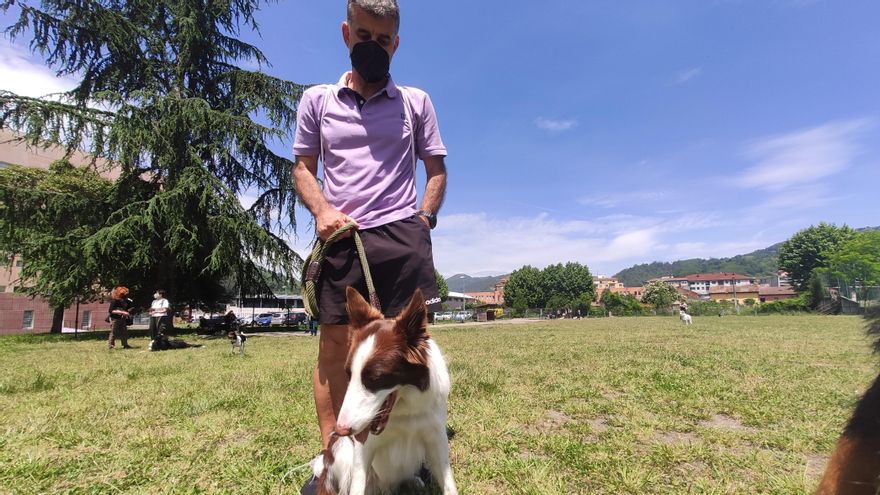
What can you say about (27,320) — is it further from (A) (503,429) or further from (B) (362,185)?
(B) (362,185)

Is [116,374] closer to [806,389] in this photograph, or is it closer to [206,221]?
[806,389]

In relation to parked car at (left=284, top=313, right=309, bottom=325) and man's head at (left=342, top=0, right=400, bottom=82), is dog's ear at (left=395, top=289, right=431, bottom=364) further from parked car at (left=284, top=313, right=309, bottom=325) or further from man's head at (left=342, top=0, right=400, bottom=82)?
parked car at (left=284, top=313, right=309, bottom=325)

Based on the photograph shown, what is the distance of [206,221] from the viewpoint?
725 inches

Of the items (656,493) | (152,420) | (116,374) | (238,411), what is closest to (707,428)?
(656,493)

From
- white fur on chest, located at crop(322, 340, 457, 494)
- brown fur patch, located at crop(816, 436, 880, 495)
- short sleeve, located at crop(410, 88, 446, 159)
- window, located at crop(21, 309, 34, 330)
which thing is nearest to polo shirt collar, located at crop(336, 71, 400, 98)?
short sleeve, located at crop(410, 88, 446, 159)

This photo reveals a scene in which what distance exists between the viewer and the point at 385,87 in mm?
2498

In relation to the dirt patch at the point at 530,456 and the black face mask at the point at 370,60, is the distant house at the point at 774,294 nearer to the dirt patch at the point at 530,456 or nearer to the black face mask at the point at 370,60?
the dirt patch at the point at 530,456

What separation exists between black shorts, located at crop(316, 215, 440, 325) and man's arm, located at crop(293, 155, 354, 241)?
0.34ft

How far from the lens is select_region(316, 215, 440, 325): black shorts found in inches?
90.4

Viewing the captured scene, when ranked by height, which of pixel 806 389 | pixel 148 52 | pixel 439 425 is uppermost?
pixel 148 52

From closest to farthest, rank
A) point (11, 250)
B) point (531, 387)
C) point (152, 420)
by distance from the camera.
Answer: point (152, 420) → point (531, 387) → point (11, 250)

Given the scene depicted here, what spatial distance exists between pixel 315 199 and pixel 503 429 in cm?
243

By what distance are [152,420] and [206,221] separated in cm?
1637

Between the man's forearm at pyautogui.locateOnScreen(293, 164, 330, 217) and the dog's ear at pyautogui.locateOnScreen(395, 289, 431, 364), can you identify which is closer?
the dog's ear at pyautogui.locateOnScreen(395, 289, 431, 364)
